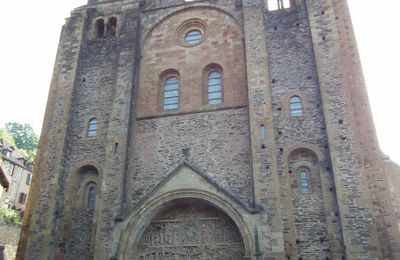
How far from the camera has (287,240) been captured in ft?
42.5

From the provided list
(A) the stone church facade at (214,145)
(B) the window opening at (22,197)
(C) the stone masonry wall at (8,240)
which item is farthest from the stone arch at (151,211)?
(B) the window opening at (22,197)

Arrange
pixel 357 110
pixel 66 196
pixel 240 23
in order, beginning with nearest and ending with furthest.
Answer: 1. pixel 357 110
2. pixel 66 196
3. pixel 240 23

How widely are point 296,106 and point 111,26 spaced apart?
1140cm

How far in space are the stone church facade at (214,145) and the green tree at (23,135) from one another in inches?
1760

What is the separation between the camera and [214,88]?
17.3 m

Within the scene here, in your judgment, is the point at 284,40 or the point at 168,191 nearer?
the point at 168,191

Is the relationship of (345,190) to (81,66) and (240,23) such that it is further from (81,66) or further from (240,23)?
(81,66)

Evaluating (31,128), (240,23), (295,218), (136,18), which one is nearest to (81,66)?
(136,18)

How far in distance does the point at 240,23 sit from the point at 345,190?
942cm

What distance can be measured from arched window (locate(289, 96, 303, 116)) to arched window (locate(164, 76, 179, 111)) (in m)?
5.19

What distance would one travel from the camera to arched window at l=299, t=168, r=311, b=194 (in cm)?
1388

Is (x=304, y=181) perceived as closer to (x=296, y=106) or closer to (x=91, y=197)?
(x=296, y=106)

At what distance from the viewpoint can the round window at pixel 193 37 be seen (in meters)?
18.6

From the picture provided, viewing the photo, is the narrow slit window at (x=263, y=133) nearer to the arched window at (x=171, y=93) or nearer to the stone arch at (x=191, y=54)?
the stone arch at (x=191, y=54)
